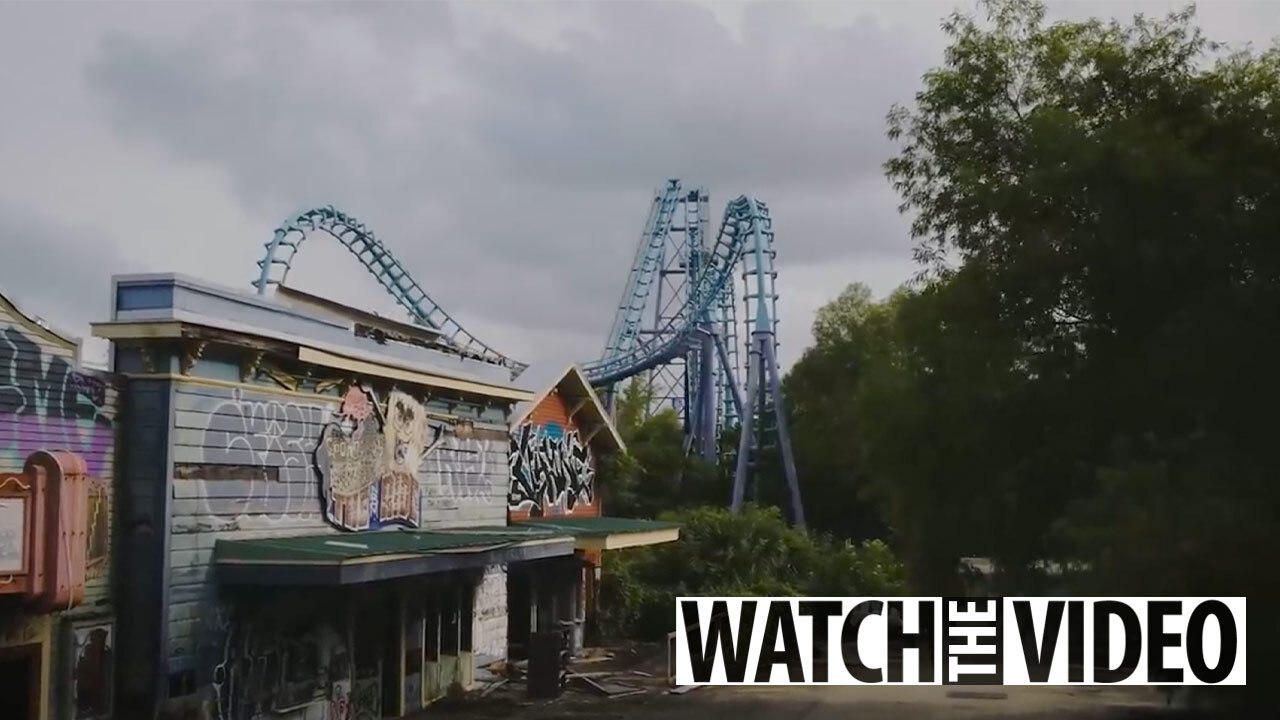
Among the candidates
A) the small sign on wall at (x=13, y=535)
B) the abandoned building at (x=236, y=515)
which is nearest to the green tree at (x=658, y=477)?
the abandoned building at (x=236, y=515)

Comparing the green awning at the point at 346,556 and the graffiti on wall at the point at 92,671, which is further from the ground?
the green awning at the point at 346,556

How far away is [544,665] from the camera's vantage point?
21.3 metres

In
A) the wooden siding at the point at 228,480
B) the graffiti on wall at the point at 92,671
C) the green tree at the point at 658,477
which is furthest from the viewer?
the green tree at the point at 658,477

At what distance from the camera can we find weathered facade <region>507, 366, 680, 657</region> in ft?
84.2

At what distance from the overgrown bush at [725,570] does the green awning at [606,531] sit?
239cm

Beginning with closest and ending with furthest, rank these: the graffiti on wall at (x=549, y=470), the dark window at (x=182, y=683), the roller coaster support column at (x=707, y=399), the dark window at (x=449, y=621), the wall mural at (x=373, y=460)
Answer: the dark window at (x=182, y=683), the wall mural at (x=373, y=460), the dark window at (x=449, y=621), the graffiti on wall at (x=549, y=470), the roller coaster support column at (x=707, y=399)

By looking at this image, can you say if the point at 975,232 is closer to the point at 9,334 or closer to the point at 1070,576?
the point at 1070,576

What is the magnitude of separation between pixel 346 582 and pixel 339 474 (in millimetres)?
3191

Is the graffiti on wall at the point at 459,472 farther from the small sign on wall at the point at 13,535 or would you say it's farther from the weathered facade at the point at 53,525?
the small sign on wall at the point at 13,535

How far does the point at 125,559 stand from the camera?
13.7m

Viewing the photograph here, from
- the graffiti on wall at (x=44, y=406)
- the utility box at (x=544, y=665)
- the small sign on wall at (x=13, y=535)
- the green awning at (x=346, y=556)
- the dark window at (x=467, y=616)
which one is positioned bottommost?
the utility box at (x=544, y=665)

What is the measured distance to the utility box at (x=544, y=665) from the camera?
2116 cm

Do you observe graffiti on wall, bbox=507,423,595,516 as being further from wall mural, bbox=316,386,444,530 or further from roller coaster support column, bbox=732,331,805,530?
roller coaster support column, bbox=732,331,805,530

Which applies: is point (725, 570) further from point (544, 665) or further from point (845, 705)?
point (544, 665)
